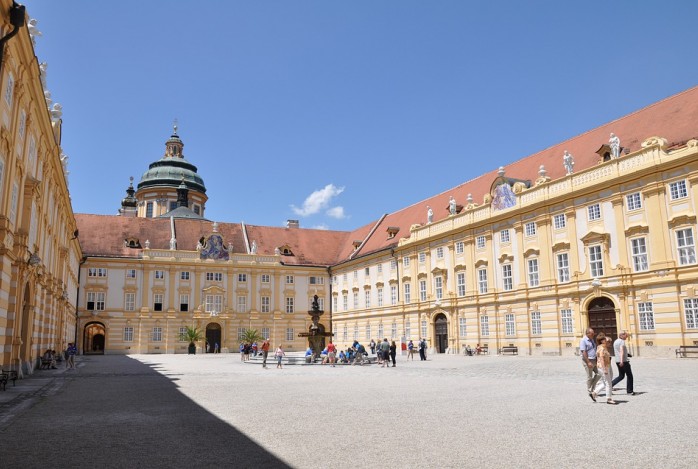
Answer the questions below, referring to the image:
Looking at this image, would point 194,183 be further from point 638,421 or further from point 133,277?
point 638,421

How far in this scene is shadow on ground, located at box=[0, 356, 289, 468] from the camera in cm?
783

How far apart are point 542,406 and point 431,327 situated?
3460cm

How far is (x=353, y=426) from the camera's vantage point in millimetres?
10617

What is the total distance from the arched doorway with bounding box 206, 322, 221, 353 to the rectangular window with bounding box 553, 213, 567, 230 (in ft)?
123

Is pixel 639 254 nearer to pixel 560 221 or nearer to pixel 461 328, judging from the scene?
pixel 560 221

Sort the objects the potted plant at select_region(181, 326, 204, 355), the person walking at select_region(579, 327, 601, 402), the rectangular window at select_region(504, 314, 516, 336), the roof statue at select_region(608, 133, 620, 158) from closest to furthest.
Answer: the person walking at select_region(579, 327, 601, 402) < the roof statue at select_region(608, 133, 620, 158) < the rectangular window at select_region(504, 314, 516, 336) < the potted plant at select_region(181, 326, 204, 355)

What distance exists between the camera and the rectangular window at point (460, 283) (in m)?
44.6

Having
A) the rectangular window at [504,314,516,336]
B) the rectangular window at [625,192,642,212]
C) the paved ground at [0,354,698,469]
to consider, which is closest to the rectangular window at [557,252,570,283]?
the rectangular window at [504,314,516,336]

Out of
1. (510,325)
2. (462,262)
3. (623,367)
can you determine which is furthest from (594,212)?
(623,367)

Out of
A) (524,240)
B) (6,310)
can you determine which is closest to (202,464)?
(6,310)

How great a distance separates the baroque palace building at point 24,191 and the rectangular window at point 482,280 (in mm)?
28057

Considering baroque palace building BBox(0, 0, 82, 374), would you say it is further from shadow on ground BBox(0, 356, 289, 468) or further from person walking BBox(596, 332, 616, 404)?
person walking BBox(596, 332, 616, 404)

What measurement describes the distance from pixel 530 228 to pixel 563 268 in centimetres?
390

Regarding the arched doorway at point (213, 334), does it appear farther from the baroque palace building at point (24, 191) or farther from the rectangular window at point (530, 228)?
the rectangular window at point (530, 228)
